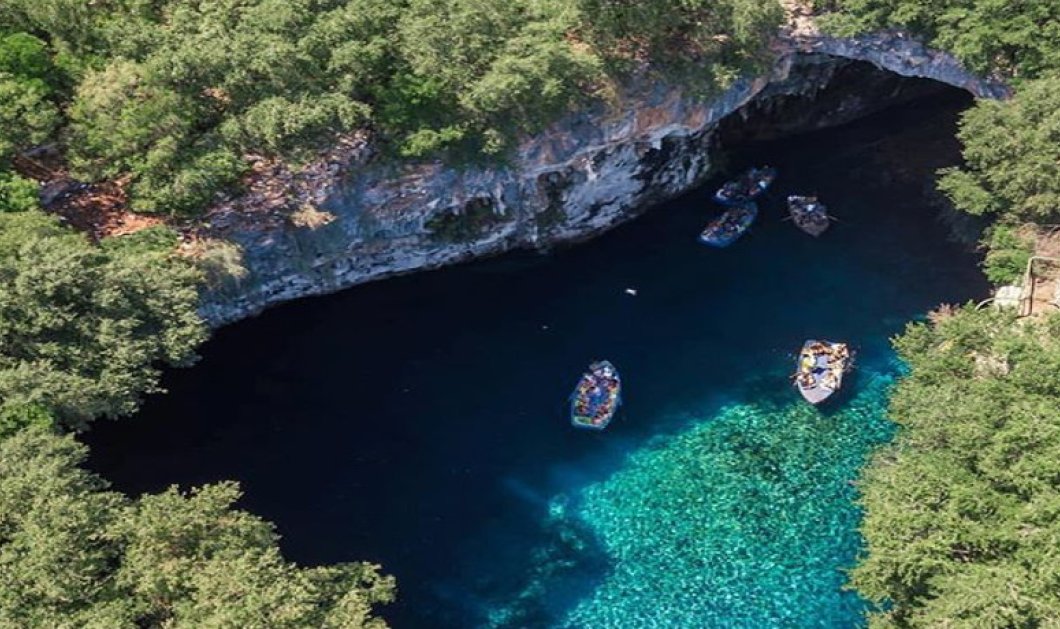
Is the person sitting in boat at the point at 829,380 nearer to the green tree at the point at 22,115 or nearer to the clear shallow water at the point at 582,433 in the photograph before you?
the clear shallow water at the point at 582,433

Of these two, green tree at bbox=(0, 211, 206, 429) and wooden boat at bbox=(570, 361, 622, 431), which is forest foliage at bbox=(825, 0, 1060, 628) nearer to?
wooden boat at bbox=(570, 361, 622, 431)

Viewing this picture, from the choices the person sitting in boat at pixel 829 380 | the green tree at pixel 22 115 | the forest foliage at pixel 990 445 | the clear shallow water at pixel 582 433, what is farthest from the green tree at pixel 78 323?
the person sitting in boat at pixel 829 380

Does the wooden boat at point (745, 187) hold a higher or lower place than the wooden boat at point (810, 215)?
higher

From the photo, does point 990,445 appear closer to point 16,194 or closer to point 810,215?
point 810,215

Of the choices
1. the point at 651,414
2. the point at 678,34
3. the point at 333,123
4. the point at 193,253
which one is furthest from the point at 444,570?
the point at 678,34

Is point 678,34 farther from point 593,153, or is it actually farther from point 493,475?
point 493,475
